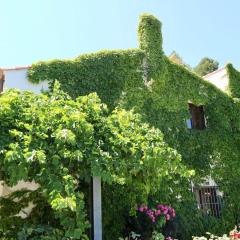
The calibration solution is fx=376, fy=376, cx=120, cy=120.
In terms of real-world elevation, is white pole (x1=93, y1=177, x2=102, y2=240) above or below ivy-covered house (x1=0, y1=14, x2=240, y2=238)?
below

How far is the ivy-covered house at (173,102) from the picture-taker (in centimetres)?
1292

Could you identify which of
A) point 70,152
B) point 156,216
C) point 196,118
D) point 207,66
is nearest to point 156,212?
point 156,216

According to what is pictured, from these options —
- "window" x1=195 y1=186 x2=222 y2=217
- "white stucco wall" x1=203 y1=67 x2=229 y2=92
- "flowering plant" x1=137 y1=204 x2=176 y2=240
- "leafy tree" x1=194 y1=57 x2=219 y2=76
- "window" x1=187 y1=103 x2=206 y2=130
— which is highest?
"leafy tree" x1=194 y1=57 x2=219 y2=76

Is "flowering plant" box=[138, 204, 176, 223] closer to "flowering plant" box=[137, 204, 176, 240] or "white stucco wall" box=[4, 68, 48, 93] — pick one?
"flowering plant" box=[137, 204, 176, 240]

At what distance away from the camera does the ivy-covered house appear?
12922 millimetres

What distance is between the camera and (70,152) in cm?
701

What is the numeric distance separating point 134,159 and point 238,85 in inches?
441

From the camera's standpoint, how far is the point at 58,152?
7.02 m

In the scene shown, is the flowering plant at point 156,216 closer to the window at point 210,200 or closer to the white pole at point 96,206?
the white pole at point 96,206

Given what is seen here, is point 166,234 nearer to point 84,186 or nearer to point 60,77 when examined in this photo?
point 84,186

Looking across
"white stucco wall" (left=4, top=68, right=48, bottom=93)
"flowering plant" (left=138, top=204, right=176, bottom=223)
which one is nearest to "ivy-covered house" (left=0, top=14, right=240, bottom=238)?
"white stucco wall" (left=4, top=68, right=48, bottom=93)

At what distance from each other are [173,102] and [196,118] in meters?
1.71

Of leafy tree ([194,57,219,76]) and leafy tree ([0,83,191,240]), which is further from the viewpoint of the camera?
leafy tree ([194,57,219,76])

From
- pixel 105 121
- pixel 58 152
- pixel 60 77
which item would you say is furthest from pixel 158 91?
pixel 58 152
